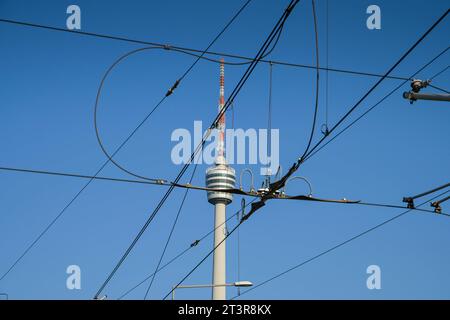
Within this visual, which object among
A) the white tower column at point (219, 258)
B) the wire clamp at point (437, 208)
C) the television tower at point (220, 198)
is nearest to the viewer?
the wire clamp at point (437, 208)

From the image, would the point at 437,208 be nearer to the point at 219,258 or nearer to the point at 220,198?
the point at 220,198

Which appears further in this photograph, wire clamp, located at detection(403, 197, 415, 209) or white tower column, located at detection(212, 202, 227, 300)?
white tower column, located at detection(212, 202, 227, 300)

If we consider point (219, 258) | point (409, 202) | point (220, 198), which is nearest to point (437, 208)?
point (409, 202)

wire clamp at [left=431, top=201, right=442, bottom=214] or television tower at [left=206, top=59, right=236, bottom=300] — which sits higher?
television tower at [left=206, top=59, right=236, bottom=300]

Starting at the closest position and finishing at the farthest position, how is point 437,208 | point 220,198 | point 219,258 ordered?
point 437,208 → point 220,198 → point 219,258

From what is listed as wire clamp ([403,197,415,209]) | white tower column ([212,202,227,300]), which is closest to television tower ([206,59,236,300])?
white tower column ([212,202,227,300])

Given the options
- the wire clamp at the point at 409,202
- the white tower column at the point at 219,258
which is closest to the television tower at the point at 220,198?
the white tower column at the point at 219,258

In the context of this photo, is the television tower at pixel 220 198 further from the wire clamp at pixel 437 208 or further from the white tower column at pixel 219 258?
the wire clamp at pixel 437 208

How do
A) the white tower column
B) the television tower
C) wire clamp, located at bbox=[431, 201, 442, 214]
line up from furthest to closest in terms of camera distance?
the television tower, the white tower column, wire clamp, located at bbox=[431, 201, 442, 214]

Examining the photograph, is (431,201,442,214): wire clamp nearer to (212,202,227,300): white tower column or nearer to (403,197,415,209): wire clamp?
(403,197,415,209): wire clamp

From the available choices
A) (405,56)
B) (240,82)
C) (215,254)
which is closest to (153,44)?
(240,82)

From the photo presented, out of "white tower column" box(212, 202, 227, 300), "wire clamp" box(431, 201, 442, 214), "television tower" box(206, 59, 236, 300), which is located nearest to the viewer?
"wire clamp" box(431, 201, 442, 214)

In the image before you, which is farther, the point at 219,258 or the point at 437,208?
the point at 219,258
